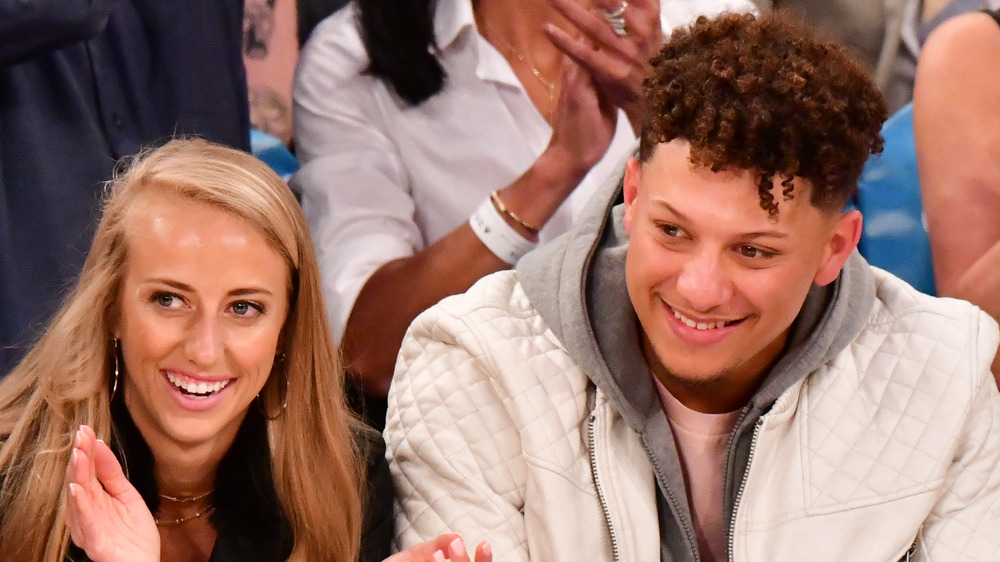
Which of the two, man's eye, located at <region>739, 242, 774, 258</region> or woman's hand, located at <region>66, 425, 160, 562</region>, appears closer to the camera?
woman's hand, located at <region>66, 425, 160, 562</region>

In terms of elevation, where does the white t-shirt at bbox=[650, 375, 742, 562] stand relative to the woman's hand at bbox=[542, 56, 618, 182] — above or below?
below

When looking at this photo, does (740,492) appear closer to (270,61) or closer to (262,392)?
(262,392)

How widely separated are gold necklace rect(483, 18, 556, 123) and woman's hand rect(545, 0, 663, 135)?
78 millimetres

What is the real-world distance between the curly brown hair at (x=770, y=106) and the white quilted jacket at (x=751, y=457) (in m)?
0.32

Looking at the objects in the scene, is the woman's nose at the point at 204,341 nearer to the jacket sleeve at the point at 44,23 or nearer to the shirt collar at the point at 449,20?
the jacket sleeve at the point at 44,23

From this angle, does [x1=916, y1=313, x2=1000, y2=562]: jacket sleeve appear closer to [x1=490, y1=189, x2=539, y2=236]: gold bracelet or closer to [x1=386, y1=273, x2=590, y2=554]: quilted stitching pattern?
[x1=386, y1=273, x2=590, y2=554]: quilted stitching pattern

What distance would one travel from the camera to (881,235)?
222 centimetres

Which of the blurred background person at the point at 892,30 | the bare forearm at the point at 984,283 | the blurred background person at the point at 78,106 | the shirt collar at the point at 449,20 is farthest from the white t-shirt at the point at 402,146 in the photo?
the bare forearm at the point at 984,283

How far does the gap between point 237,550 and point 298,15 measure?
3.13ft

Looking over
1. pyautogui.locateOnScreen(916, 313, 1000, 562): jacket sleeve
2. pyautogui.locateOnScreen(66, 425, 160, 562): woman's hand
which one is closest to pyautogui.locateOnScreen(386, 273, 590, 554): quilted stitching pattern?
pyautogui.locateOnScreen(66, 425, 160, 562): woman's hand

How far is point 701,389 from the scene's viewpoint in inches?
71.2

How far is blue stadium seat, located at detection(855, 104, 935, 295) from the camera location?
86.5 inches

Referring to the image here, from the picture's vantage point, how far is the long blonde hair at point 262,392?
1.53m

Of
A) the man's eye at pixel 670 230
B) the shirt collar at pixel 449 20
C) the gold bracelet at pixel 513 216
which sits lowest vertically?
the gold bracelet at pixel 513 216
